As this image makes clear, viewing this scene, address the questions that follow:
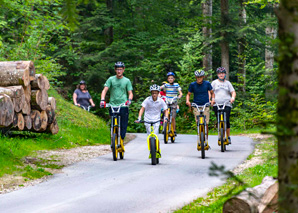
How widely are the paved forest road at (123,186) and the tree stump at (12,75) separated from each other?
2.69 metres

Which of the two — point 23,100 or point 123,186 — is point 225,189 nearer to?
point 123,186

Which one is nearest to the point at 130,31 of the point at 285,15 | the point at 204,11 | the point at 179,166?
the point at 204,11

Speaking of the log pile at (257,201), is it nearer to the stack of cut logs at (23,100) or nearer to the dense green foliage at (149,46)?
the stack of cut logs at (23,100)

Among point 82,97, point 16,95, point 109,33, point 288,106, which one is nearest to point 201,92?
point 16,95

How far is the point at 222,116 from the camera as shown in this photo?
1384cm

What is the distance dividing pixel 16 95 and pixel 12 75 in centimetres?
65

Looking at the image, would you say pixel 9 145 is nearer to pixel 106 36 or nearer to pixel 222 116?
pixel 222 116

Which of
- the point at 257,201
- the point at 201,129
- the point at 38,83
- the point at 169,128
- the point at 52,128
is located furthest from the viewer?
the point at 169,128

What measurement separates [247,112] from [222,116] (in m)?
13.1

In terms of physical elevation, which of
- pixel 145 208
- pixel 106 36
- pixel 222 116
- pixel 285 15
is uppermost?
pixel 106 36

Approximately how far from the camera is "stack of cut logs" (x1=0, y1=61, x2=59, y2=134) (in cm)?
1155

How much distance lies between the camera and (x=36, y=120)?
13.8 m

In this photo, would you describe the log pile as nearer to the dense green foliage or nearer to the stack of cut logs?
the stack of cut logs

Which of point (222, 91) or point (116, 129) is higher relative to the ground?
point (222, 91)
